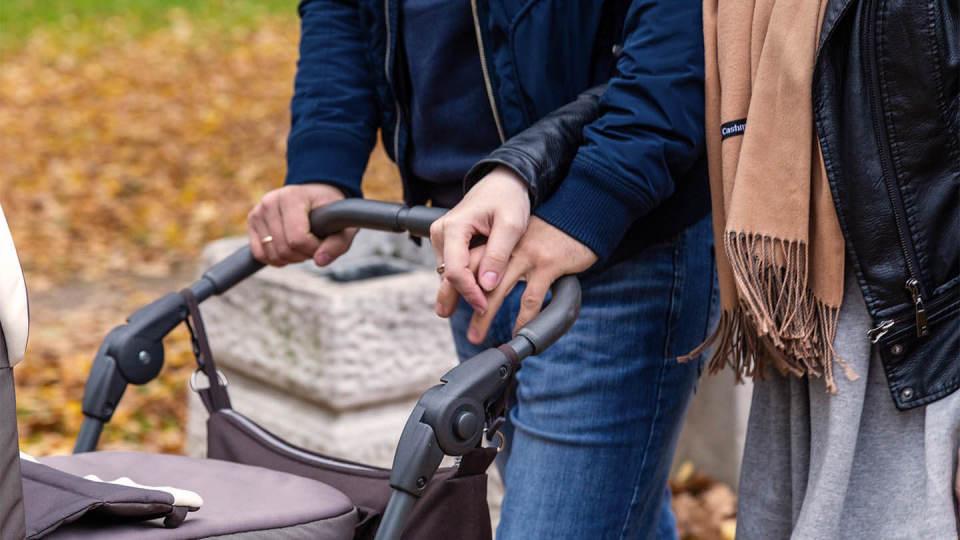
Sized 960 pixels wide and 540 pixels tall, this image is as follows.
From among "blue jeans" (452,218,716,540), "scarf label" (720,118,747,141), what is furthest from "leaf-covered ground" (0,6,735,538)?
→ "scarf label" (720,118,747,141)

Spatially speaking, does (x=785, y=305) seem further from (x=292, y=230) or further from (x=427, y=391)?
(x=292, y=230)

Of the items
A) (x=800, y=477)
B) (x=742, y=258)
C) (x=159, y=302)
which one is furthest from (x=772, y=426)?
(x=159, y=302)

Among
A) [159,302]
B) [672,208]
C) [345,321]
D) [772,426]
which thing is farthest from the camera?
[345,321]

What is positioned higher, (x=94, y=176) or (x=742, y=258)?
(x=94, y=176)

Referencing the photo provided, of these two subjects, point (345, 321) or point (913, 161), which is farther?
point (345, 321)

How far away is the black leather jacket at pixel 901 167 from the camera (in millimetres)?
1663

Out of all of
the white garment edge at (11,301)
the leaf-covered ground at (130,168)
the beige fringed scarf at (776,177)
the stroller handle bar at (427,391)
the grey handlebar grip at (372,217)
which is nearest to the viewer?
the white garment edge at (11,301)

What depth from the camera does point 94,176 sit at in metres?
10.5

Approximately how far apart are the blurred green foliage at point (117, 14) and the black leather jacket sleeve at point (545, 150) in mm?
14596

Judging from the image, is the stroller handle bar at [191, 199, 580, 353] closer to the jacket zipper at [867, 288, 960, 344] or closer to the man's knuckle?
the man's knuckle

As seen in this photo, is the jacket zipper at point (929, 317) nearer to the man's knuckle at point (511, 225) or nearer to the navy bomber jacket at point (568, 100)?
the navy bomber jacket at point (568, 100)

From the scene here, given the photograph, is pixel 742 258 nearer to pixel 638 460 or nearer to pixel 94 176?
pixel 638 460

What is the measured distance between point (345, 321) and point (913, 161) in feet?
7.35

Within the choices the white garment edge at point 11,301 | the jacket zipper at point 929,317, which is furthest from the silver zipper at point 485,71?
the white garment edge at point 11,301
